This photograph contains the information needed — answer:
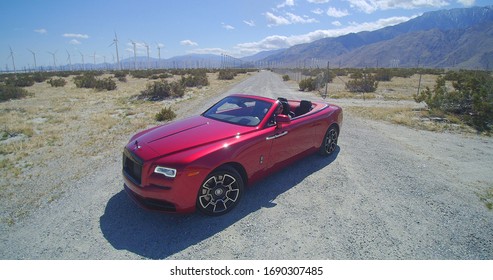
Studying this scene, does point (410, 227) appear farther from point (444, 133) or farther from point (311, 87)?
point (311, 87)

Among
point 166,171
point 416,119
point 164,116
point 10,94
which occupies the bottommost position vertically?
point 416,119

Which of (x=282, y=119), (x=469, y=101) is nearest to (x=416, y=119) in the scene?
(x=469, y=101)

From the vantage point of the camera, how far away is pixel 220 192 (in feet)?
11.6

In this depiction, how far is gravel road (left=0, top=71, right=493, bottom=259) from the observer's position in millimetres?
2961

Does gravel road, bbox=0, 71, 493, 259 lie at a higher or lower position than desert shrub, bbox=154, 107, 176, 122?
lower

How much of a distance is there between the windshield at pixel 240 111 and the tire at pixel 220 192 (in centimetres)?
98

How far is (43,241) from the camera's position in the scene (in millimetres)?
3143

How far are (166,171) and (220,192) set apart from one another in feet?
2.63

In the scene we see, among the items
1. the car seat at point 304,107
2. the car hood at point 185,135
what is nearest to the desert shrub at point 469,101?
the car seat at point 304,107

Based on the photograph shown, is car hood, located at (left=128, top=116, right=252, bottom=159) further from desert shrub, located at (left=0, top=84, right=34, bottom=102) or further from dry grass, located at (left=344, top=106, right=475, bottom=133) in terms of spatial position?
desert shrub, located at (left=0, top=84, right=34, bottom=102)

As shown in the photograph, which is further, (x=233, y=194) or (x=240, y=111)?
(x=240, y=111)

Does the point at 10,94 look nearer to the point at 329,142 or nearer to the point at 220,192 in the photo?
the point at 220,192

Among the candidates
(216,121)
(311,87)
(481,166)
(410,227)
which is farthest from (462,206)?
(311,87)

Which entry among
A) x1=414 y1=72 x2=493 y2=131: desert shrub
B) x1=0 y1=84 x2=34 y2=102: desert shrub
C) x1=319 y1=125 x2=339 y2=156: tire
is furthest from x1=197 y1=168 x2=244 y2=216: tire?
x1=0 y1=84 x2=34 y2=102: desert shrub
